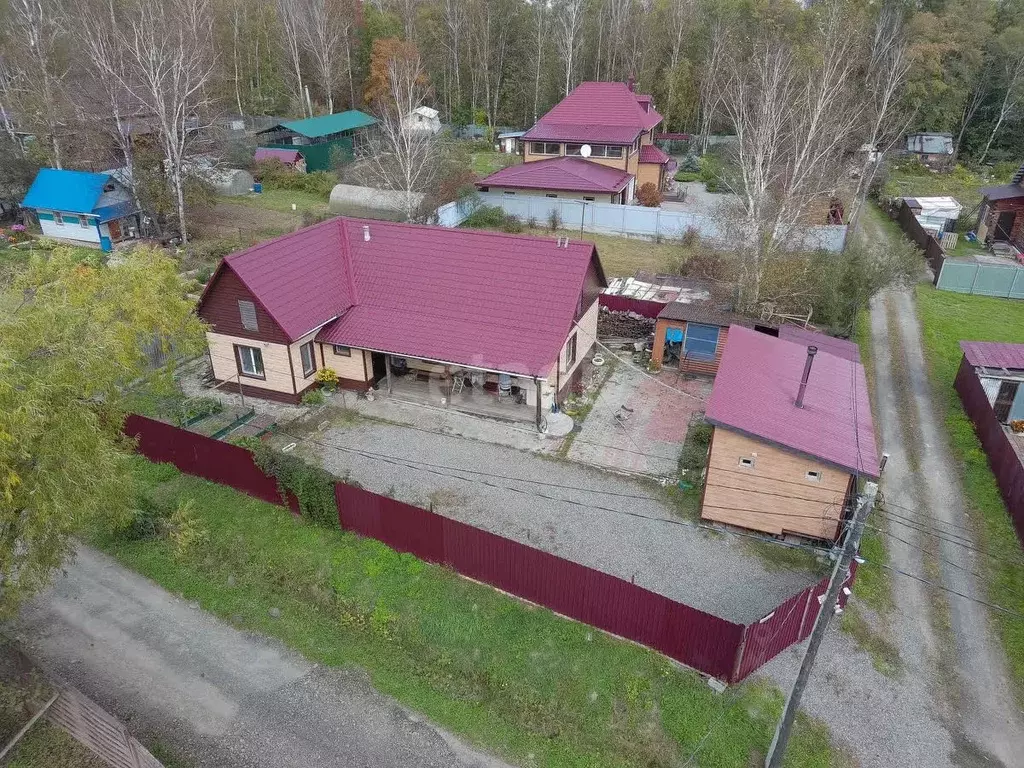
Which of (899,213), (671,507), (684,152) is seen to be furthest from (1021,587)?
(684,152)

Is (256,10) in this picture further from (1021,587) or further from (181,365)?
(1021,587)

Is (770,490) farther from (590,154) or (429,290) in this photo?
(590,154)

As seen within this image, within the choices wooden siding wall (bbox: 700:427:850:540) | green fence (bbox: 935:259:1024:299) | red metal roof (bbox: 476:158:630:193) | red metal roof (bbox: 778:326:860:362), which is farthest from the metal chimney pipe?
red metal roof (bbox: 476:158:630:193)

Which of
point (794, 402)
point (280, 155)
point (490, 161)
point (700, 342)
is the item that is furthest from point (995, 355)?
point (280, 155)

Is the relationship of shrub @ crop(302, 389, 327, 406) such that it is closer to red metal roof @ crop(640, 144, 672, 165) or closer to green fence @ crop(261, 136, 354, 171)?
red metal roof @ crop(640, 144, 672, 165)

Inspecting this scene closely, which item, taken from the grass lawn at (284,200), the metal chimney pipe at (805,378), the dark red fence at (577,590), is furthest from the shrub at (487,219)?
the metal chimney pipe at (805,378)

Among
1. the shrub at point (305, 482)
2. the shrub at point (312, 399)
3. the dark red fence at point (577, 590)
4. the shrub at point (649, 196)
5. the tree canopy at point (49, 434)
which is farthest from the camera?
the shrub at point (649, 196)

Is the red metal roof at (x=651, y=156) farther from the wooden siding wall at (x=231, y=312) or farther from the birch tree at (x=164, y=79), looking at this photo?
the wooden siding wall at (x=231, y=312)
